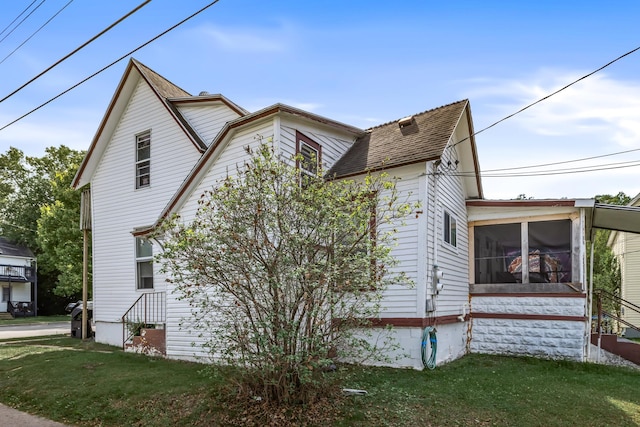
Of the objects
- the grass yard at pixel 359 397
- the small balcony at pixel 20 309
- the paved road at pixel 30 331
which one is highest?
the grass yard at pixel 359 397

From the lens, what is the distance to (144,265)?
13836 mm

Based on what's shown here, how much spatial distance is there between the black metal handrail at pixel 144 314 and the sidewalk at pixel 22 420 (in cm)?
489

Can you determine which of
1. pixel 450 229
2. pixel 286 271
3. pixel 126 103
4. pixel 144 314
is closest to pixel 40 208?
pixel 126 103

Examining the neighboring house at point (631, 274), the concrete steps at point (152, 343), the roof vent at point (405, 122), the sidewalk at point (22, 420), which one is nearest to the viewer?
the sidewalk at point (22, 420)

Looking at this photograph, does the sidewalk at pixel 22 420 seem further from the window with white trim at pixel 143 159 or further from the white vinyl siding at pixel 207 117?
the white vinyl siding at pixel 207 117

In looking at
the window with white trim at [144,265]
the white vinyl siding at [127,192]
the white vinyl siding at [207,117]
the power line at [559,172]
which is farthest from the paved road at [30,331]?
the power line at [559,172]

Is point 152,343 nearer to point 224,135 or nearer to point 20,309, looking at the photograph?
point 224,135

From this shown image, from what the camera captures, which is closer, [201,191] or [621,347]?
[201,191]

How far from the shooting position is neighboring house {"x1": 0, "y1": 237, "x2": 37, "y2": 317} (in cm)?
3478

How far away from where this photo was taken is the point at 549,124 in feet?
33.7

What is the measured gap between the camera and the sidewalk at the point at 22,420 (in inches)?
272

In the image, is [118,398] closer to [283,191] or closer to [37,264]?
[283,191]

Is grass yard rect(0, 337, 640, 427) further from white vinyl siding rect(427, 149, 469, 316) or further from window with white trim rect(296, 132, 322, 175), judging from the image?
window with white trim rect(296, 132, 322, 175)

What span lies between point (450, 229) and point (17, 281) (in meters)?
36.6
